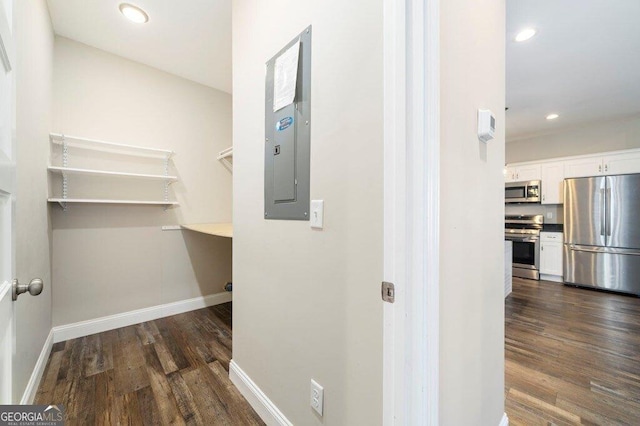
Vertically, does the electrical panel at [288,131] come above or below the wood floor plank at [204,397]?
above

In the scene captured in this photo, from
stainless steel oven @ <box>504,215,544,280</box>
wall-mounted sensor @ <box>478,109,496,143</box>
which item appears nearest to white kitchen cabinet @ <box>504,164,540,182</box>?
stainless steel oven @ <box>504,215,544,280</box>

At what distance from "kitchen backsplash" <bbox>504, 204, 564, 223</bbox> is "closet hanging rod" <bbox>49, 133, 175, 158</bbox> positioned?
5.44 m

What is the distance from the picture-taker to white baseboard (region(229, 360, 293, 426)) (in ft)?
4.23

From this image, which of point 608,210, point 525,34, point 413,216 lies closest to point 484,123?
point 413,216

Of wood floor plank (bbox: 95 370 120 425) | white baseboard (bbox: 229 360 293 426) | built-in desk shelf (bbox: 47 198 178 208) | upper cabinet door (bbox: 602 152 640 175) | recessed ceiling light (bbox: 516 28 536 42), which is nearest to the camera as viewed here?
white baseboard (bbox: 229 360 293 426)

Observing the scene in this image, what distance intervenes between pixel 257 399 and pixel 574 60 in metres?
4.07

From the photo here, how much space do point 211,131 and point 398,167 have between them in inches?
116

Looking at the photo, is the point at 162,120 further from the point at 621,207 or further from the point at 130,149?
the point at 621,207

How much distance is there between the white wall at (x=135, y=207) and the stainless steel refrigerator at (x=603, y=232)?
533cm

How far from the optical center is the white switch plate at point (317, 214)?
1054mm

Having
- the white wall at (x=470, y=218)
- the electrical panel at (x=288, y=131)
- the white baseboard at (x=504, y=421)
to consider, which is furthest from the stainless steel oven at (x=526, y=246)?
the electrical panel at (x=288, y=131)

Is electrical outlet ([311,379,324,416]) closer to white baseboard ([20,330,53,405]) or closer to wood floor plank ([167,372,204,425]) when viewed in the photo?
wood floor plank ([167,372,204,425])

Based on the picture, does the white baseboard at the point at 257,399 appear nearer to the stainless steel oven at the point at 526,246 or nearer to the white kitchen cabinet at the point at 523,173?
the stainless steel oven at the point at 526,246

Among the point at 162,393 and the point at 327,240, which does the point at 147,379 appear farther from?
the point at 327,240
